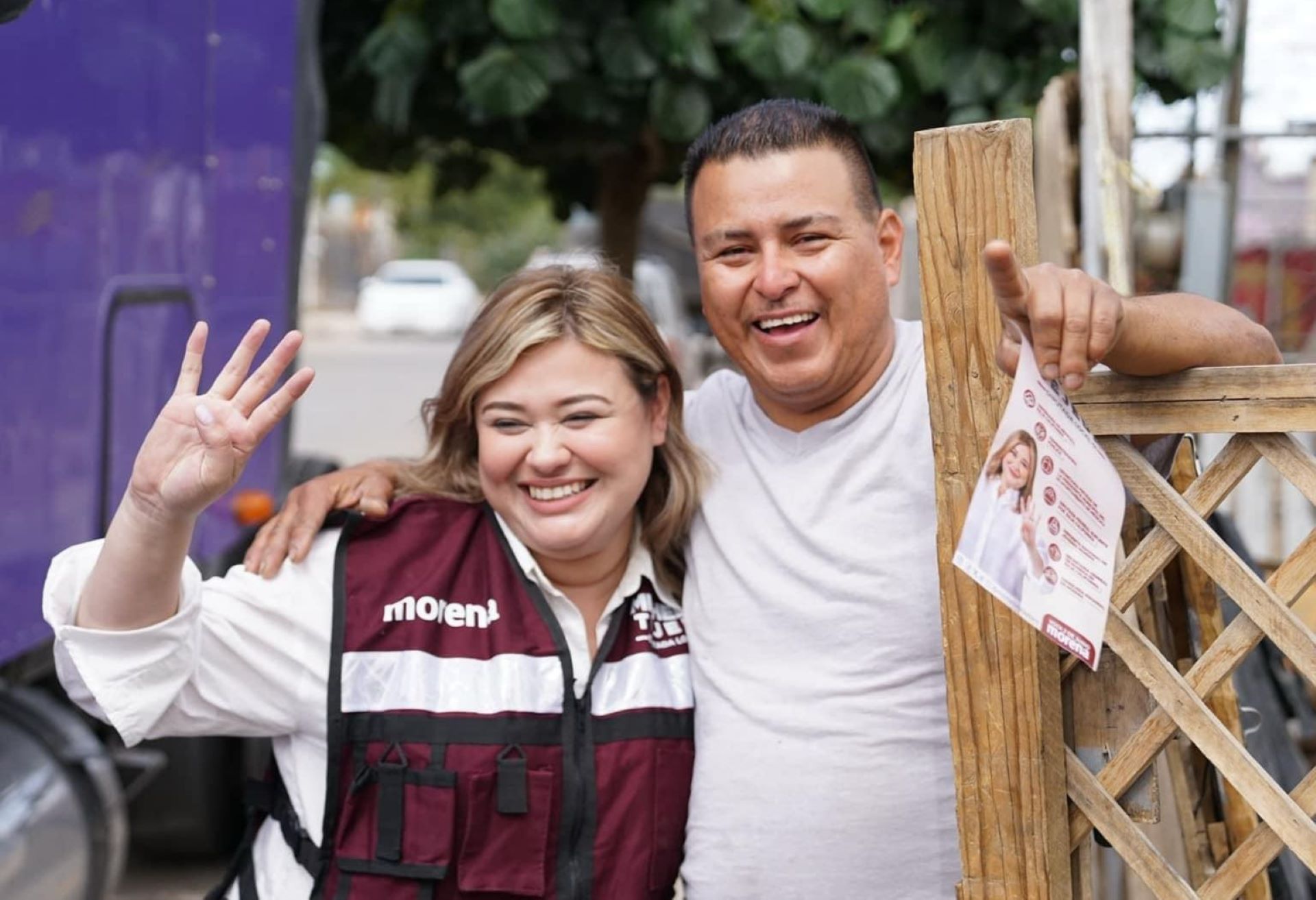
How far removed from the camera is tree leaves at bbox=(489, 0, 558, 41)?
4555 millimetres

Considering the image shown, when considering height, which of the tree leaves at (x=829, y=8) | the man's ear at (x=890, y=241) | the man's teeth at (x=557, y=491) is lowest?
the man's teeth at (x=557, y=491)

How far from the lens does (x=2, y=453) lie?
2908mm

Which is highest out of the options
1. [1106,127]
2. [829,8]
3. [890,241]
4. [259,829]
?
[829,8]

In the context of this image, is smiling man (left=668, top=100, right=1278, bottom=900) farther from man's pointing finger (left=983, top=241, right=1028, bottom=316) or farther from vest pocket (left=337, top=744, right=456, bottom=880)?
man's pointing finger (left=983, top=241, right=1028, bottom=316)

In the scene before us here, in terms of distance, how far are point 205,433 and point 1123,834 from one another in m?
1.18

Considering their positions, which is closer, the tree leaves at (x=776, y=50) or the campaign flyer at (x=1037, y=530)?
the campaign flyer at (x=1037, y=530)

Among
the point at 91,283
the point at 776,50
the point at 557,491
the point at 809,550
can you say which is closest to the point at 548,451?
the point at 557,491

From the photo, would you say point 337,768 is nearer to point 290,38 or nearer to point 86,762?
point 86,762

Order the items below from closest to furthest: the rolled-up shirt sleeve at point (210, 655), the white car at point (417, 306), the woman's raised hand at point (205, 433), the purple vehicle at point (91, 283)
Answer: the woman's raised hand at point (205, 433) → the rolled-up shirt sleeve at point (210, 655) → the purple vehicle at point (91, 283) → the white car at point (417, 306)

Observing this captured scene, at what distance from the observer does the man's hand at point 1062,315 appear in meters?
1.59

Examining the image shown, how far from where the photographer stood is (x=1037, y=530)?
5.24ft

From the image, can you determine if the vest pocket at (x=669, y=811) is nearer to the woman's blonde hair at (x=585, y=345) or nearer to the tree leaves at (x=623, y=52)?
the woman's blonde hair at (x=585, y=345)

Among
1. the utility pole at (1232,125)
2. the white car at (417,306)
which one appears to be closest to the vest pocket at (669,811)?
the utility pole at (1232,125)

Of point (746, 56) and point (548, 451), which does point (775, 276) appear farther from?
point (746, 56)
